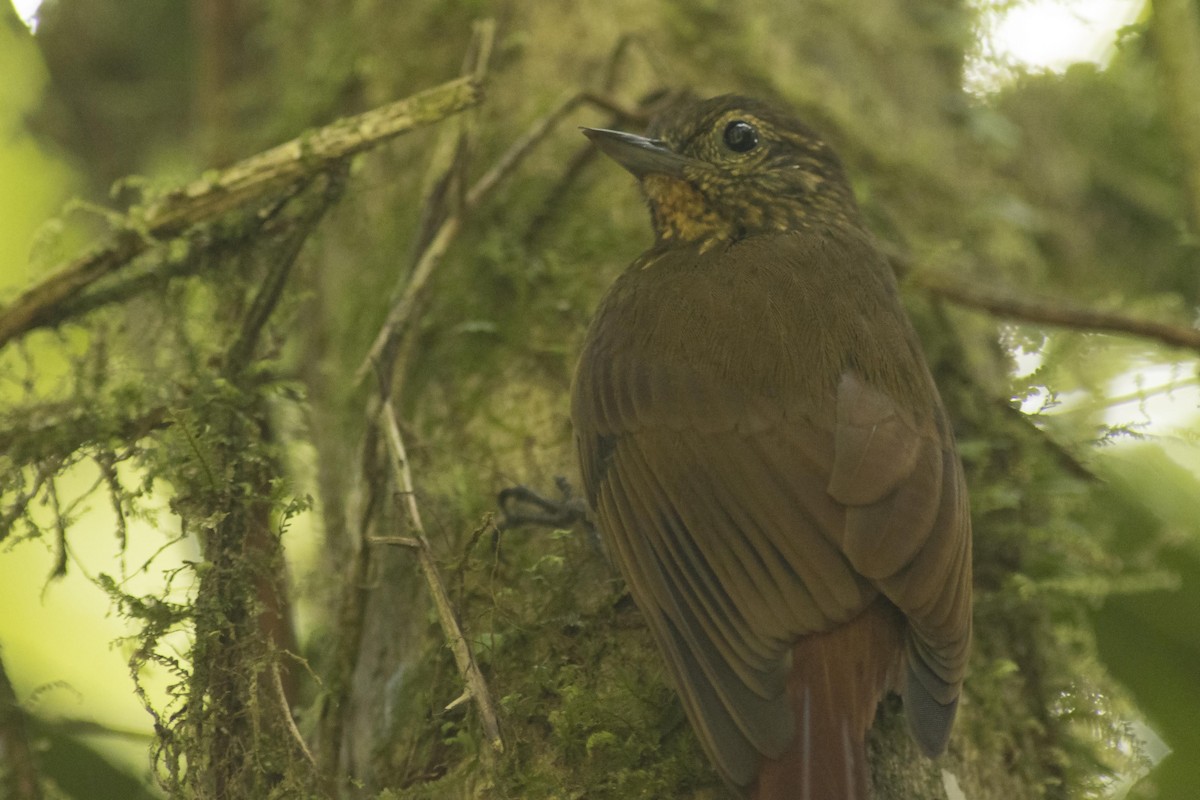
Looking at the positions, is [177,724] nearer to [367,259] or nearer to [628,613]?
[628,613]

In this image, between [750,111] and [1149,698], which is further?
[750,111]

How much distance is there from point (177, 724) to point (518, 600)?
61 cm

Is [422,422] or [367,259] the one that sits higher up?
[367,259]

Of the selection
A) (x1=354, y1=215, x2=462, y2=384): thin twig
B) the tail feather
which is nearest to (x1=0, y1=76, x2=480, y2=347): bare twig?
(x1=354, y1=215, x2=462, y2=384): thin twig

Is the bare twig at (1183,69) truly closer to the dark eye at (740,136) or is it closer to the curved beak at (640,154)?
the dark eye at (740,136)

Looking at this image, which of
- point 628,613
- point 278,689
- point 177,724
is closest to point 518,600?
point 628,613

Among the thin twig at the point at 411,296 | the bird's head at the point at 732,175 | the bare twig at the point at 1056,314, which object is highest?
the bird's head at the point at 732,175

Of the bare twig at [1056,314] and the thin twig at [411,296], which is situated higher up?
the thin twig at [411,296]

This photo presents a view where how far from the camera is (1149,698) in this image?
2.54 metres

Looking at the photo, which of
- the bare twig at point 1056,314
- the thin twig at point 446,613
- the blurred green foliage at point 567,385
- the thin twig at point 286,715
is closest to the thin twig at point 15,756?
the blurred green foliage at point 567,385

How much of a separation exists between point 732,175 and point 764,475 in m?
0.97

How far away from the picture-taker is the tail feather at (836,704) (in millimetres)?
1921

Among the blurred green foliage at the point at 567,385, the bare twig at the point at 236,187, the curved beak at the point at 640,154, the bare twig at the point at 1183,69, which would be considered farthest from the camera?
the bare twig at the point at 1183,69

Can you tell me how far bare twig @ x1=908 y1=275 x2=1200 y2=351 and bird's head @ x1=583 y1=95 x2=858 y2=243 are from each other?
29 cm
